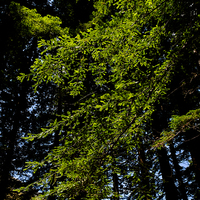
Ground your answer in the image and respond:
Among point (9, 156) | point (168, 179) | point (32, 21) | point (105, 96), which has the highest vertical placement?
point (32, 21)

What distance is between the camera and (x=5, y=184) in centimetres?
653

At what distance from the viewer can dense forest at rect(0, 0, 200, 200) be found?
2.68 meters

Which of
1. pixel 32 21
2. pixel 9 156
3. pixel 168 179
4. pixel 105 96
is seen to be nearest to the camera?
pixel 105 96

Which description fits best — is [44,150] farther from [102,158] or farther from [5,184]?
[102,158]

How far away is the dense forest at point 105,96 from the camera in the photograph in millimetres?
2676

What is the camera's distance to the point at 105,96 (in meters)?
2.97

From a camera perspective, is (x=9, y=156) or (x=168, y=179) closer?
(x=168, y=179)

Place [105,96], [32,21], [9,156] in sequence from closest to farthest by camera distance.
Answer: [105,96] < [32,21] < [9,156]

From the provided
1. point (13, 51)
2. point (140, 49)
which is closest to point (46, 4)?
point (13, 51)

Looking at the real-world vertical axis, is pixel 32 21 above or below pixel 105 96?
above

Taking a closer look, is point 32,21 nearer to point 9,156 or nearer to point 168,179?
point 9,156

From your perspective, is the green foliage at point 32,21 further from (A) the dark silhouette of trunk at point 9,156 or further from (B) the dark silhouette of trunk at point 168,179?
(B) the dark silhouette of trunk at point 168,179

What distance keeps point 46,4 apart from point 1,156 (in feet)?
30.7

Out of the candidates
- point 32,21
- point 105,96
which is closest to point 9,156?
point 32,21
